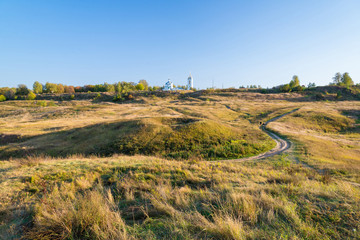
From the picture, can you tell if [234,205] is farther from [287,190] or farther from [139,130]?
[139,130]

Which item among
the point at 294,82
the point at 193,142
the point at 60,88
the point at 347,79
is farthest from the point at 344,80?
the point at 60,88

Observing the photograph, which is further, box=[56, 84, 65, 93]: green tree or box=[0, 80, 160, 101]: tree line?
box=[56, 84, 65, 93]: green tree

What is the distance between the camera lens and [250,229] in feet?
12.3

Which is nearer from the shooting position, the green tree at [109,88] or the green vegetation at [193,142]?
the green vegetation at [193,142]

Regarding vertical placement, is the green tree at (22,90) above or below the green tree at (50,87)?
below

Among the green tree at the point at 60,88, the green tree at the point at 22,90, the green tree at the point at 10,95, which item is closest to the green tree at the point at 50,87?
the green tree at the point at 60,88

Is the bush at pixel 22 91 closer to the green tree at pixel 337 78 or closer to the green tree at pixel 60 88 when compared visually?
the green tree at pixel 60 88

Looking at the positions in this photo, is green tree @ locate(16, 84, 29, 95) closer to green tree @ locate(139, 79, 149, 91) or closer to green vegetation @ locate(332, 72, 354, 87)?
green tree @ locate(139, 79, 149, 91)

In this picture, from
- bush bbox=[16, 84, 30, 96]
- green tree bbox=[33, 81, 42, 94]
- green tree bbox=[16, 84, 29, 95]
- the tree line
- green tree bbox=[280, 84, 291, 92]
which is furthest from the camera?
green tree bbox=[33, 81, 42, 94]

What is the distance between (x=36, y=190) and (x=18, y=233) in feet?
14.0

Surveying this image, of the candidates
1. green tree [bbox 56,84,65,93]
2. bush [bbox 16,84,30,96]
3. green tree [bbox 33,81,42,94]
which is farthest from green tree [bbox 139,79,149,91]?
bush [bbox 16,84,30,96]

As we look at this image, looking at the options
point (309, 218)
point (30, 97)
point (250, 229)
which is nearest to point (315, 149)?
point (309, 218)

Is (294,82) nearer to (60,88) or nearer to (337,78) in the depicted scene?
(337,78)

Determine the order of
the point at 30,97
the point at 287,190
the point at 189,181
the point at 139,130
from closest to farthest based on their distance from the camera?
the point at 287,190 → the point at 189,181 → the point at 139,130 → the point at 30,97
